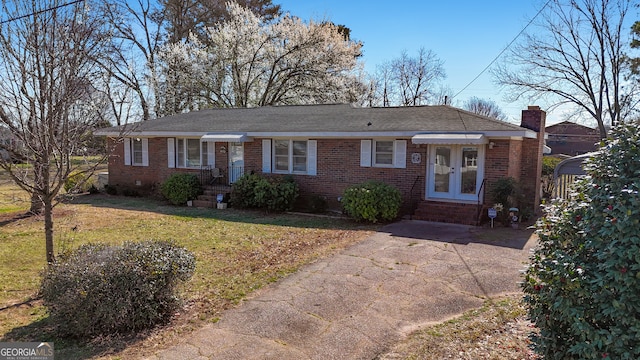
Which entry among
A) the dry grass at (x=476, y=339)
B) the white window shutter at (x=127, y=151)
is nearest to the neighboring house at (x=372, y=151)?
the white window shutter at (x=127, y=151)

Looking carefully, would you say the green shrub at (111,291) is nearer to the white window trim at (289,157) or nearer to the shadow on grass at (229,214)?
the shadow on grass at (229,214)

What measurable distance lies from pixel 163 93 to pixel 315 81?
9.41m

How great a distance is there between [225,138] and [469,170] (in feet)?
26.7

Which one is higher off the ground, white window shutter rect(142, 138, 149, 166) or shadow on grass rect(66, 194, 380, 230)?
white window shutter rect(142, 138, 149, 166)

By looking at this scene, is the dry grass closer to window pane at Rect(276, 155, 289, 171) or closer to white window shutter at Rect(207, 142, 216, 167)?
window pane at Rect(276, 155, 289, 171)

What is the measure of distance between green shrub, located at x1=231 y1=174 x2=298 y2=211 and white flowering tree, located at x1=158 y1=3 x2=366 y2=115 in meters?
13.2

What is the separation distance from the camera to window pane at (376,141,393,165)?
41.3ft

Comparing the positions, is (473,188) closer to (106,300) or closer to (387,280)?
(387,280)

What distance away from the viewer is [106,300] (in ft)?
14.1

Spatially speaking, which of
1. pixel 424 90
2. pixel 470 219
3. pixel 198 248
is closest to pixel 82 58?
pixel 198 248

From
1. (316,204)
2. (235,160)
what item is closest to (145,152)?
(235,160)

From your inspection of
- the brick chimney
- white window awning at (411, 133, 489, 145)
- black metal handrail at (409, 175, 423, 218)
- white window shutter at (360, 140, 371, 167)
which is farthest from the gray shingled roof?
the brick chimney

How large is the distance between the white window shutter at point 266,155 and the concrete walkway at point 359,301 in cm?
685

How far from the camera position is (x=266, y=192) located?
12.9 m
